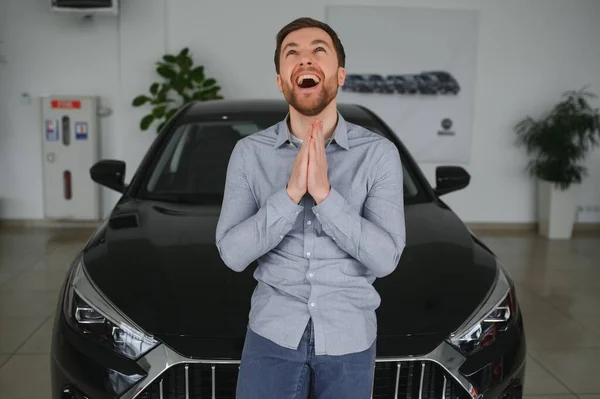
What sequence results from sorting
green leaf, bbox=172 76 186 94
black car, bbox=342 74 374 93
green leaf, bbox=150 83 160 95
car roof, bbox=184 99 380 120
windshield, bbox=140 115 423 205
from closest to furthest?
1. windshield, bbox=140 115 423 205
2. car roof, bbox=184 99 380 120
3. green leaf, bbox=172 76 186 94
4. green leaf, bbox=150 83 160 95
5. black car, bbox=342 74 374 93

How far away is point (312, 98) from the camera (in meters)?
1.29

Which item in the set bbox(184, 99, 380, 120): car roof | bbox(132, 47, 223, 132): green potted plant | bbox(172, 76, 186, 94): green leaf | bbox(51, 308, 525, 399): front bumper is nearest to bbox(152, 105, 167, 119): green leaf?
bbox(132, 47, 223, 132): green potted plant

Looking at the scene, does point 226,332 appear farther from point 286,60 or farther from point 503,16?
point 503,16

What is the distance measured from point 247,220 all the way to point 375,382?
2.23 ft

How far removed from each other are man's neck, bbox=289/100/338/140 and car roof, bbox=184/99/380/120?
160 cm

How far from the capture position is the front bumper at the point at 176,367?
1708 mm

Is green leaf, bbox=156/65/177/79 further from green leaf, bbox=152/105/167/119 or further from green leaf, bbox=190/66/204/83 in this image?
green leaf, bbox=152/105/167/119

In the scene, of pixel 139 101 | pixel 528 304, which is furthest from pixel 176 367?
pixel 139 101

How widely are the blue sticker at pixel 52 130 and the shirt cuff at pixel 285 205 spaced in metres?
5.42

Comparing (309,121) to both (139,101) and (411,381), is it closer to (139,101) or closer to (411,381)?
(411,381)

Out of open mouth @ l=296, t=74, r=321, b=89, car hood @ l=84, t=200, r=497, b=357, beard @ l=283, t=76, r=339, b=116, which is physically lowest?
car hood @ l=84, t=200, r=497, b=357

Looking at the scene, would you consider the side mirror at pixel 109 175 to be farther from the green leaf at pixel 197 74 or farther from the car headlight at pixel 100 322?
the green leaf at pixel 197 74

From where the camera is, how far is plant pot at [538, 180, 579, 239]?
20.3 feet

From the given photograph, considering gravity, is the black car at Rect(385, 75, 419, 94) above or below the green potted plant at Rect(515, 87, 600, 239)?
above
